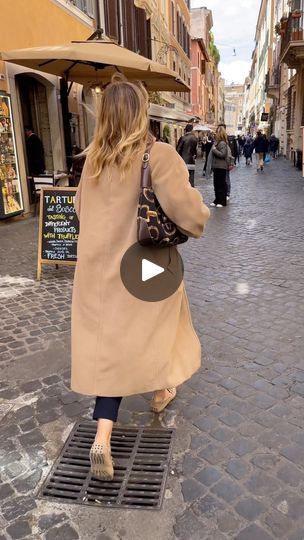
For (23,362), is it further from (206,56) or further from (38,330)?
(206,56)

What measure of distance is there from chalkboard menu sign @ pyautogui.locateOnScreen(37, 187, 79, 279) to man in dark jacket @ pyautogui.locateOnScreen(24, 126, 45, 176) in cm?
495

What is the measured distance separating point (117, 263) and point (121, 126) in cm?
62

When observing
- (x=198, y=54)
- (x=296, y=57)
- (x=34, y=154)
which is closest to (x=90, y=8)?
(x=34, y=154)

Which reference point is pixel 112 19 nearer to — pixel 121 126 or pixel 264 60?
pixel 121 126

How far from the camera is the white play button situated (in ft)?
7.55

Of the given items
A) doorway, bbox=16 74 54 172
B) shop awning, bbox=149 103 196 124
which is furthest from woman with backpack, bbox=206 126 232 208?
doorway, bbox=16 74 54 172

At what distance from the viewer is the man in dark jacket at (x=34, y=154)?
10.2 metres

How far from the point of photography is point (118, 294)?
90.1 inches

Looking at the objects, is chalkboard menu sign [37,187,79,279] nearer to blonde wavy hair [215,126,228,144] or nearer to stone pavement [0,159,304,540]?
stone pavement [0,159,304,540]

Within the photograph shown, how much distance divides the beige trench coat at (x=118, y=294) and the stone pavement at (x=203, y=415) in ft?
1.70

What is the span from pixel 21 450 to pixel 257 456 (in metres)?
1.26

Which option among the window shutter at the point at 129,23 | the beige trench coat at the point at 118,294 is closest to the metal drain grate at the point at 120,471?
the beige trench coat at the point at 118,294

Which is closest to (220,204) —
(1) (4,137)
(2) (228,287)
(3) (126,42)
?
(1) (4,137)
